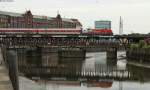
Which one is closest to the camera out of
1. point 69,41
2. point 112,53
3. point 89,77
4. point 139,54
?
point 89,77

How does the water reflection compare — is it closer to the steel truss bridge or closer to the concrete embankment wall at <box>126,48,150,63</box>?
the concrete embankment wall at <box>126,48,150,63</box>

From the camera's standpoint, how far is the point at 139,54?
345 ft

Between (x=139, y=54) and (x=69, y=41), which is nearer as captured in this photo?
(x=139, y=54)

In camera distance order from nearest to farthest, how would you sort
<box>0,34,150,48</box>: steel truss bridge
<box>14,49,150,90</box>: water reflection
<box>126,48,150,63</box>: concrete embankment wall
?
<box>14,49,150,90</box>: water reflection, <box>126,48,150,63</box>: concrete embankment wall, <box>0,34,150,48</box>: steel truss bridge

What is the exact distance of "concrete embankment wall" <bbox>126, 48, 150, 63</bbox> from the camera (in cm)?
9888

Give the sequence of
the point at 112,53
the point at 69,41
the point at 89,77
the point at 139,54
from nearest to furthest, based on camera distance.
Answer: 1. the point at 89,77
2. the point at 139,54
3. the point at 112,53
4. the point at 69,41

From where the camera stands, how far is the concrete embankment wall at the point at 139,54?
98.9 metres

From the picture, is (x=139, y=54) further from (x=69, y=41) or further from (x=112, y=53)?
(x=69, y=41)

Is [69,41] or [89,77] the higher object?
[69,41]

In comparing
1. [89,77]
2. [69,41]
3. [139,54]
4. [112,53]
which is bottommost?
[112,53]

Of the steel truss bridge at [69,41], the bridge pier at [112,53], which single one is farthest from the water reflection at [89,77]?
the steel truss bridge at [69,41]

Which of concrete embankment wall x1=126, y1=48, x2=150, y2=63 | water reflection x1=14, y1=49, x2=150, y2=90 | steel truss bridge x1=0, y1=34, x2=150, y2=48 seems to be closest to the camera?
water reflection x1=14, y1=49, x2=150, y2=90

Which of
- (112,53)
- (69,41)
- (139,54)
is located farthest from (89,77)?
(69,41)

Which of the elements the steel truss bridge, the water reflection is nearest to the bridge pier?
the steel truss bridge
